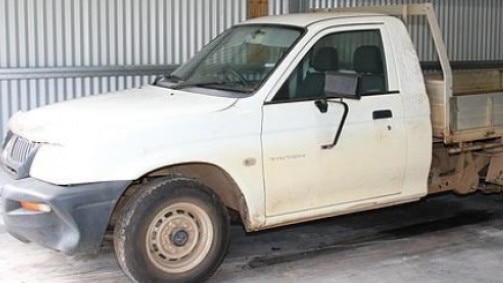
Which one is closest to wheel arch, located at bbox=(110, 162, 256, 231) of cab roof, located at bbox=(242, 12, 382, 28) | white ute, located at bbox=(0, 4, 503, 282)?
white ute, located at bbox=(0, 4, 503, 282)

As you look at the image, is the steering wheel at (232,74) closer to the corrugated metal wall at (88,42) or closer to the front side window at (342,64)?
the front side window at (342,64)

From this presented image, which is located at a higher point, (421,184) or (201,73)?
(201,73)

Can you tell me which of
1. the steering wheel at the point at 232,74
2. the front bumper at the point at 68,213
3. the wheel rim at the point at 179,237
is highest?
the steering wheel at the point at 232,74

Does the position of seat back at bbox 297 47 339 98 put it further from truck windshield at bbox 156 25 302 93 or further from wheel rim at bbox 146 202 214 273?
wheel rim at bbox 146 202 214 273

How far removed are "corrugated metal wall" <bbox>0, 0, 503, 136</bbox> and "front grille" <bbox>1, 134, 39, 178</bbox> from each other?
372 centimetres

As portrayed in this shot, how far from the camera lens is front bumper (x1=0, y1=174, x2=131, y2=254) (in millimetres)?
5230

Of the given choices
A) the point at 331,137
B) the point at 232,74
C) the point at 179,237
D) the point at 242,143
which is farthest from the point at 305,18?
the point at 179,237

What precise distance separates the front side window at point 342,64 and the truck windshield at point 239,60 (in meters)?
0.23

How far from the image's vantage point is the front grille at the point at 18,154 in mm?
5527

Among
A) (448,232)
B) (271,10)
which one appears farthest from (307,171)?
(271,10)

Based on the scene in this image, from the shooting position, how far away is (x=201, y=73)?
675 cm

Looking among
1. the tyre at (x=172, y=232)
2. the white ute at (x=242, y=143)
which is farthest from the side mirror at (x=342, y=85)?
the tyre at (x=172, y=232)

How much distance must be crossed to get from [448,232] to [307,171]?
85.4 inches

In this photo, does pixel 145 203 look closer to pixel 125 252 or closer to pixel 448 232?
pixel 125 252
